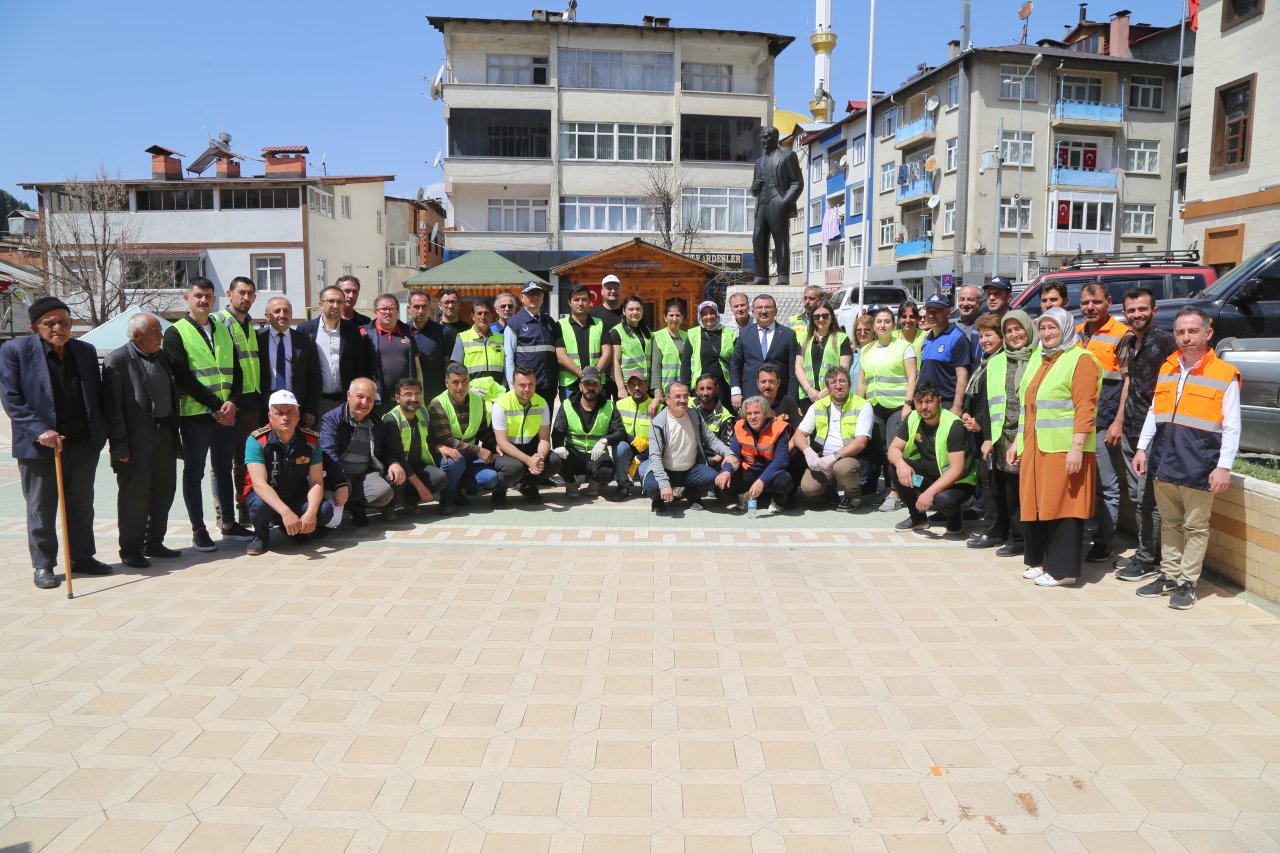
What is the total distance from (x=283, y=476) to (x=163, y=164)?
3521 cm

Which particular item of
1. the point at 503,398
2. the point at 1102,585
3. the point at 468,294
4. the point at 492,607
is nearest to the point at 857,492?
the point at 1102,585

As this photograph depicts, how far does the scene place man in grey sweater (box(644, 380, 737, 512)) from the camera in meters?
7.93

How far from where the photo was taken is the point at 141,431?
6250 millimetres

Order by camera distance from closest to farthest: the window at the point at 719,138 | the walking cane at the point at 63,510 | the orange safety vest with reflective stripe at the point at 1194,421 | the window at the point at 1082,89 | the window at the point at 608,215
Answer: the orange safety vest with reflective stripe at the point at 1194,421 < the walking cane at the point at 63,510 < the window at the point at 608,215 < the window at the point at 719,138 < the window at the point at 1082,89

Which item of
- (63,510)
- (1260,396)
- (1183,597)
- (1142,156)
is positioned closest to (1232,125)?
(1260,396)

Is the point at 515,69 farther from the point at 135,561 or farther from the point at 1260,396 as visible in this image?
the point at 1260,396

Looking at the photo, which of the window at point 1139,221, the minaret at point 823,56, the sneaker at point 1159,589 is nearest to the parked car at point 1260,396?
the sneaker at point 1159,589

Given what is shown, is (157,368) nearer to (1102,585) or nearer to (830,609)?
(830,609)

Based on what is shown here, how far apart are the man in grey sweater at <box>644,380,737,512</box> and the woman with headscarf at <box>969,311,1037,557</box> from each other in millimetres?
2263

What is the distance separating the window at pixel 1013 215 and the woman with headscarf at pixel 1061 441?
3659 cm

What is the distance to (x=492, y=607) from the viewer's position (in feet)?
18.0

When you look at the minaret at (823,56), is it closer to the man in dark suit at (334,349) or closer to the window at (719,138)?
the window at (719,138)

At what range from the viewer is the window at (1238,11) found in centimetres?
1897

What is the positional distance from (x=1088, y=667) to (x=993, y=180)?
38722mm
